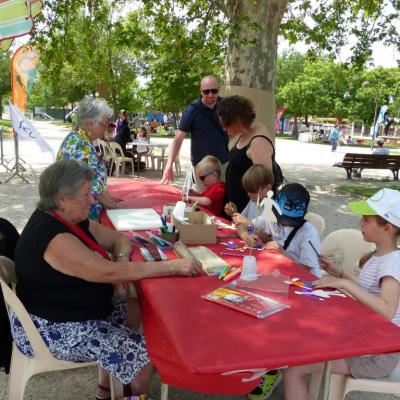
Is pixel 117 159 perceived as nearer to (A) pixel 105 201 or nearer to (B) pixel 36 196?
(B) pixel 36 196

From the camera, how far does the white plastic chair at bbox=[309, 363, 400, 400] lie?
197 centimetres

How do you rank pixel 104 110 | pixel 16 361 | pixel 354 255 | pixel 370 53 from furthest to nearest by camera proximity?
pixel 370 53
pixel 104 110
pixel 354 255
pixel 16 361

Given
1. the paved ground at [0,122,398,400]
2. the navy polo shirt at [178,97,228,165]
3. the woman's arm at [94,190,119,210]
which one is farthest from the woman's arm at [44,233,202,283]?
the navy polo shirt at [178,97,228,165]

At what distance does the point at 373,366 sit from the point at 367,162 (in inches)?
470

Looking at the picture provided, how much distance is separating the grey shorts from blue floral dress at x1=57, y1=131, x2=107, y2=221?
2.15m

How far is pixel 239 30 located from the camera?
5.93m

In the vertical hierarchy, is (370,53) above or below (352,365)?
above

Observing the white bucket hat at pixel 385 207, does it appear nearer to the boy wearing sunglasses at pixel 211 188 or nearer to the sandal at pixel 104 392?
the sandal at pixel 104 392

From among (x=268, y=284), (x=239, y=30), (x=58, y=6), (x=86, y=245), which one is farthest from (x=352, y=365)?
(x=58, y=6)

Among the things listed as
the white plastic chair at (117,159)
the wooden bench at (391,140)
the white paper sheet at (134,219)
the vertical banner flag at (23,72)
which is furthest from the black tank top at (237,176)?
the wooden bench at (391,140)

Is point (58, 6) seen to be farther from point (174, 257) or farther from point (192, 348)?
point (192, 348)

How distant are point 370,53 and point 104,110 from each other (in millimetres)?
7078

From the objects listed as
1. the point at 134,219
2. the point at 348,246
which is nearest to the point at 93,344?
the point at 134,219

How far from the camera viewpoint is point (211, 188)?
390 centimetres
